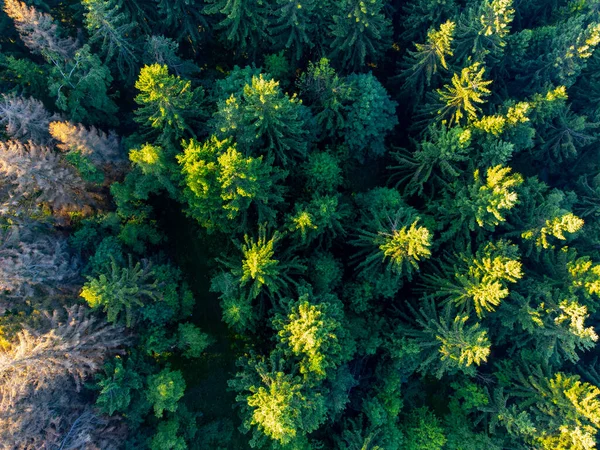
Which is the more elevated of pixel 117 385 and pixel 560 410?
pixel 560 410

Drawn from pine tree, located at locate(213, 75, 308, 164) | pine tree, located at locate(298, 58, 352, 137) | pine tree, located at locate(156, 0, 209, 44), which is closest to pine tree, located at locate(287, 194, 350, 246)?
pine tree, located at locate(213, 75, 308, 164)

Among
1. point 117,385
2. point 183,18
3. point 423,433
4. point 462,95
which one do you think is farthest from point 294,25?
point 423,433

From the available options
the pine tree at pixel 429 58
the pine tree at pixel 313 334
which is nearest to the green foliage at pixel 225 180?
the pine tree at pixel 313 334

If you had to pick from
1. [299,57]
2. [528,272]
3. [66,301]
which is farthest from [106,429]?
[528,272]

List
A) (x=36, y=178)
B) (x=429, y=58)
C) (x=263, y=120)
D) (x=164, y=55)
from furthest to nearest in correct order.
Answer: (x=429, y=58)
(x=164, y=55)
(x=263, y=120)
(x=36, y=178)

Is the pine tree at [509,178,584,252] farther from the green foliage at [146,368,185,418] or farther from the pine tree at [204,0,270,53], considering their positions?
the green foliage at [146,368,185,418]

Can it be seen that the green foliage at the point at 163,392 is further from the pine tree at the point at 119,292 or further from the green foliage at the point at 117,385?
the pine tree at the point at 119,292

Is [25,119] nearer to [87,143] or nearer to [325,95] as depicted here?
[87,143]

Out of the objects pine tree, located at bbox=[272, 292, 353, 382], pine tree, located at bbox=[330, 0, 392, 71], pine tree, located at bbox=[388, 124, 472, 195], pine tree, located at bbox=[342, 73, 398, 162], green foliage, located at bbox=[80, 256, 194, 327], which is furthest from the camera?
pine tree, located at bbox=[342, 73, 398, 162]
